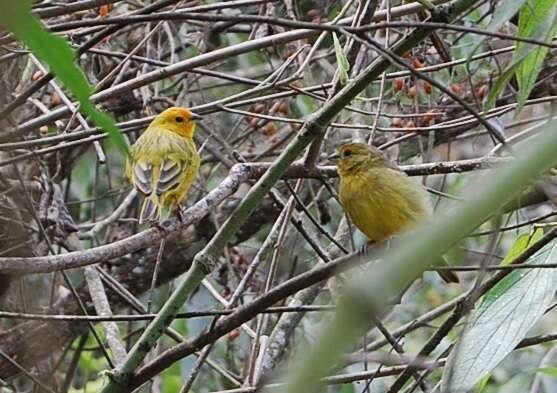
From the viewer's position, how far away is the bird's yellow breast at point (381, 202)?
3570 millimetres

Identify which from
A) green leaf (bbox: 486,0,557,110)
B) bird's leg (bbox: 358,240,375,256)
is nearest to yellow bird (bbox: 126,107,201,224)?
bird's leg (bbox: 358,240,375,256)

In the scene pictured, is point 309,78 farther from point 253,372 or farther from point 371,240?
point 253,372

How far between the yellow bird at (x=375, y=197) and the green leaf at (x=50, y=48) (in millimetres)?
2917

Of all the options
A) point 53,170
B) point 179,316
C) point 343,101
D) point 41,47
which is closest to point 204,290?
point 53,170

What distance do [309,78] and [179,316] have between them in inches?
80.6

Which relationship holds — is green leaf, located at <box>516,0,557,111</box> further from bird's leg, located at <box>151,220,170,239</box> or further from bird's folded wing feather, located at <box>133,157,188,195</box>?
bird's folded wing feather, located at <box>133,157,188,195</box>

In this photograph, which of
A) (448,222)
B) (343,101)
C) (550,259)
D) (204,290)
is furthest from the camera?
(204,290)

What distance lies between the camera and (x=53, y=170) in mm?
4500

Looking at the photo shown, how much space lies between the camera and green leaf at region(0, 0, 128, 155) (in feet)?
1.48

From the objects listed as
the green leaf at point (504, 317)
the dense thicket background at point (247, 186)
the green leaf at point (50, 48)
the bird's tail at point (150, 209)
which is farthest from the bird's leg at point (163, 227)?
the green leaf at point (50, 48)

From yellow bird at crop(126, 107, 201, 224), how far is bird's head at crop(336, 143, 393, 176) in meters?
0.66

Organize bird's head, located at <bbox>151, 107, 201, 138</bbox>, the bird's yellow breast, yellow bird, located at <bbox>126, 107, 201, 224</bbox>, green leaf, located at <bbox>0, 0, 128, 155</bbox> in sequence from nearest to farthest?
green leaf, located at <bbox>0, 0, 128, 155</bbox> < the bird's yellow breast < yellow bird, located at <bbox>126, 107, 201, 224</bbox> < bird's head, located at <bbox>151, 107, 201, 138</bbox>

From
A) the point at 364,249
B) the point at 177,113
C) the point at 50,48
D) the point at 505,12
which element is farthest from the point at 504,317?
the point at 177,113

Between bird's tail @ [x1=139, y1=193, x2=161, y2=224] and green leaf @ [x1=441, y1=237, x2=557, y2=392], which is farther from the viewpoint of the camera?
bird's tail @ [x1=139, y1=193, x2=161, y2=224]
